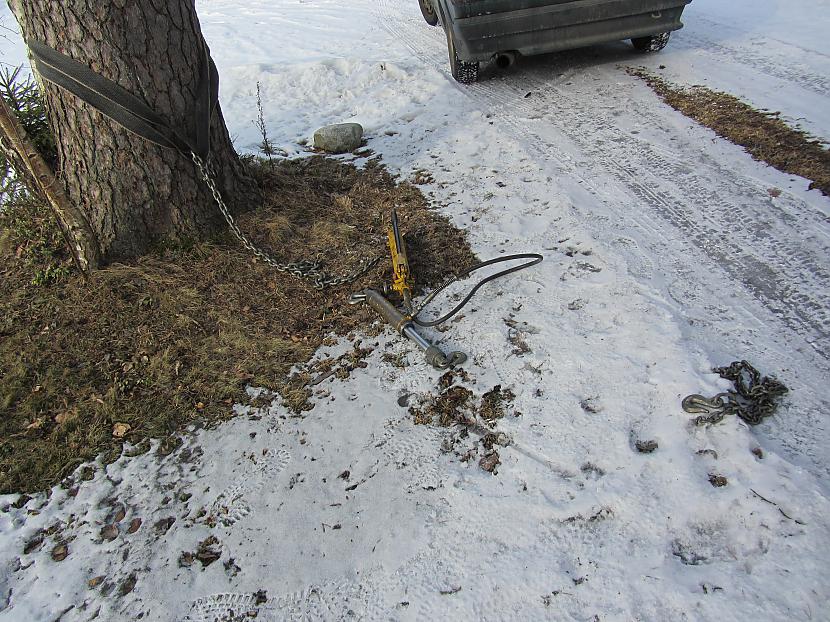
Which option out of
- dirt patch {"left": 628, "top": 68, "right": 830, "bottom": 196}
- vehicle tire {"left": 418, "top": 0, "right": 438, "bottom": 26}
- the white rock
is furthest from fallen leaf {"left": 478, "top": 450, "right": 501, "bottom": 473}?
vehicle tire {"left": 418, "top": 0, "right": 438, "bottom": 26}

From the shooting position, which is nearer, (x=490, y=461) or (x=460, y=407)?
(x=490, y=461)

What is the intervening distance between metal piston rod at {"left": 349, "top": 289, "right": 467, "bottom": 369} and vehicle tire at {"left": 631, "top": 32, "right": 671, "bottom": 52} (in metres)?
5.07

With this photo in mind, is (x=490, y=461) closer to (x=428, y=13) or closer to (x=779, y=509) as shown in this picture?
(x=779, y=509)

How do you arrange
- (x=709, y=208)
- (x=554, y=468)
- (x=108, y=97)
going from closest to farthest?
(x=554, y=468)
(x=108, y=97)
(x=709, y=208)

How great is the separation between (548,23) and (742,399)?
473 centimetres

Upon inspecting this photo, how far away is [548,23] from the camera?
230 inches

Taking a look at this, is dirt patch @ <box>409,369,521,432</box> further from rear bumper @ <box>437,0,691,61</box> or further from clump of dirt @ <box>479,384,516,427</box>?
rear bumper @ <box>437,0,691,61</box>

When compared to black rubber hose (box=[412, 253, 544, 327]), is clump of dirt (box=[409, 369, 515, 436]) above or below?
below

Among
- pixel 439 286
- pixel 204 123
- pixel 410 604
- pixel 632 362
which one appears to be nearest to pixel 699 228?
pixel 632 362

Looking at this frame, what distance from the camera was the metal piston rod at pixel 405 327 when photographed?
3.00 metres

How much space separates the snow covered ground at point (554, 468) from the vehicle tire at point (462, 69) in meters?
2.47

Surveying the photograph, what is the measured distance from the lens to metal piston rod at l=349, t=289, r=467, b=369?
3.00 metres

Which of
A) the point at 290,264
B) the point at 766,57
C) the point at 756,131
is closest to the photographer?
the point at 290,264

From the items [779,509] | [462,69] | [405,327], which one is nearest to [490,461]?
[405,327]
